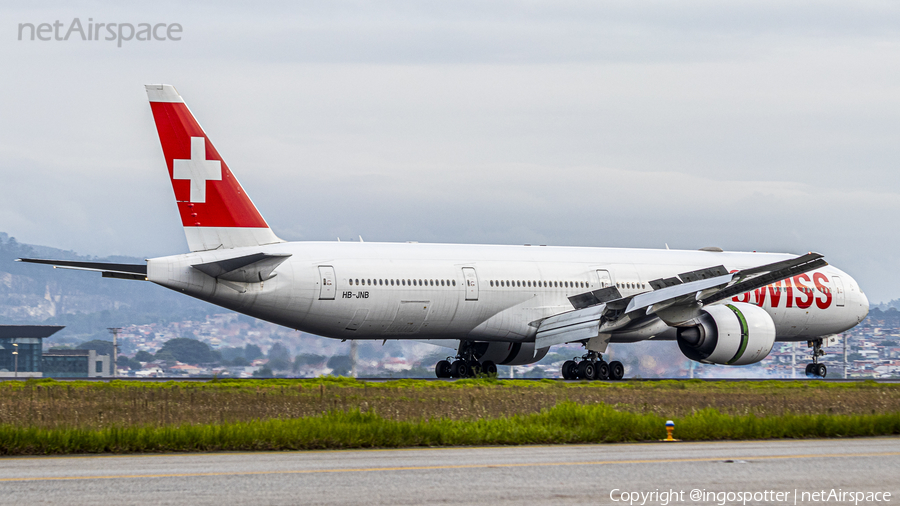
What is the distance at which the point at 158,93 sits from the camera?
28.9m

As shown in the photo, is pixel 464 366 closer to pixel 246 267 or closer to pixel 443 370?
pixel 443 370

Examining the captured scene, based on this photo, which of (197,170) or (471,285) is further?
(471,285)

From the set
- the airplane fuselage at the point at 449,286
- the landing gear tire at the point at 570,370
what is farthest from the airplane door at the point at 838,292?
the landing gear tire at the point at 570,370

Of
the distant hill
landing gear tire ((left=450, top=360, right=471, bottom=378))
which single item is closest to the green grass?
landing gear tire ((left=450, top=360, right=471, bottom=378))

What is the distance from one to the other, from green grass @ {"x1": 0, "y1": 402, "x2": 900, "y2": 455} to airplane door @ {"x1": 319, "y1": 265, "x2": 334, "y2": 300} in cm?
1225

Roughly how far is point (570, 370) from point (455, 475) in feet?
69.7

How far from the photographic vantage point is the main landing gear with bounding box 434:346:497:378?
116ft

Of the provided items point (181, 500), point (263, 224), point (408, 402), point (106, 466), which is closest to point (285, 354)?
point (263, 224)

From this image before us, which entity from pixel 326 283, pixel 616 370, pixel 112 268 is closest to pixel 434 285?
pixel 326 283

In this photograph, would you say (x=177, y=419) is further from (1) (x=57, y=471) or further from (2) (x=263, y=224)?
(2) (x=263, y=224)

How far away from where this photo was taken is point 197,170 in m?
28.9

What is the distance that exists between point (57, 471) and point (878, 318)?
60584mm

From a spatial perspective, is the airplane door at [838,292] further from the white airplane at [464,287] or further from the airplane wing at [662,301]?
the airplane wing at [662,301]

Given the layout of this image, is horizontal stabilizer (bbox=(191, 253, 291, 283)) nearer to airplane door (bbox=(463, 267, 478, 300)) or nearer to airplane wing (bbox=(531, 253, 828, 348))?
airplane door (bbox=(463, 267, 478, 300))
